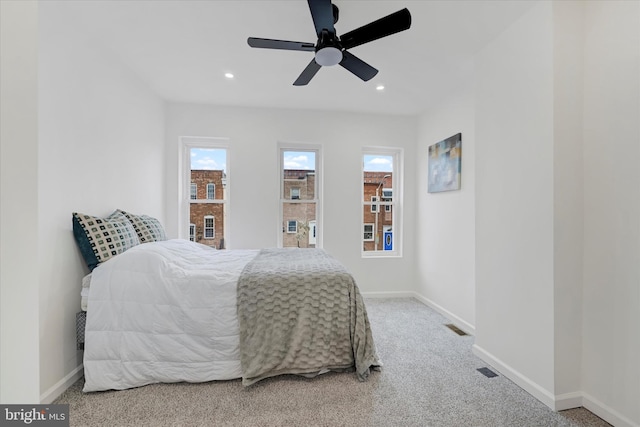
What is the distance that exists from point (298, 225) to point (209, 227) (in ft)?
4.04

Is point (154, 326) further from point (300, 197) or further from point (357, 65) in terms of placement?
point (300, 197)

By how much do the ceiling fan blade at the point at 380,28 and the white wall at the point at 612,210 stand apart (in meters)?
1.19

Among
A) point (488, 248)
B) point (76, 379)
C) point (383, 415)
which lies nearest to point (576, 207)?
point (488, 248)

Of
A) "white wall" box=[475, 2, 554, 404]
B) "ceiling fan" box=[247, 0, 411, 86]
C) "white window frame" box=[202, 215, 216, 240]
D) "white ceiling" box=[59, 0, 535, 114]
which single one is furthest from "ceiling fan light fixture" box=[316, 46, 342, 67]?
"white window frame" box=[202, 215, 216, 240]

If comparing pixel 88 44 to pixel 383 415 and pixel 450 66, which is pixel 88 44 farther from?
pixel 383 415

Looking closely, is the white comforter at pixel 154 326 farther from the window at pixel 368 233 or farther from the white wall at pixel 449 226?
the window at pixel 368 233

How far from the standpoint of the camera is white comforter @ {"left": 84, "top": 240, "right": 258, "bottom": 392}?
5.74 ft

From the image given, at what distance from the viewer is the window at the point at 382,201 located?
4.00m

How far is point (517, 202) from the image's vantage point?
6.24 feet

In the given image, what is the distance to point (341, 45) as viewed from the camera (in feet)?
5.64

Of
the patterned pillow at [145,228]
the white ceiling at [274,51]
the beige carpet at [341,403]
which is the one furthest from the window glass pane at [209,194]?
the beige carpet at [341,403]

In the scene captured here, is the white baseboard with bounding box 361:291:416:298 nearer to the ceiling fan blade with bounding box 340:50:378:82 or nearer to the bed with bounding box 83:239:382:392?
the bed with bounding box 83:239:382:392

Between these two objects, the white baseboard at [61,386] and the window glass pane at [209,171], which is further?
the window glass pane at [209,171]

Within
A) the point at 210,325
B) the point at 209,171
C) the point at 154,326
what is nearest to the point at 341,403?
the point at 210,325
